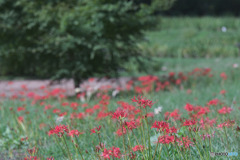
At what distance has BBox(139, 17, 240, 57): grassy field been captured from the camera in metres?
13.2

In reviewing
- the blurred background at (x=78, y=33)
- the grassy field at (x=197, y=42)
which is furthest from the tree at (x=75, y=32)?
the grassy field at (x=197, y=42)

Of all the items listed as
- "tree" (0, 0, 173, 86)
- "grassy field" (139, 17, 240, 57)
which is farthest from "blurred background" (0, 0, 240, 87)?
"grassy field" (139, 17, 240, 57)

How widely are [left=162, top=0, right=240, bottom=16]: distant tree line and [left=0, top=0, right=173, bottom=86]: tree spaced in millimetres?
24423

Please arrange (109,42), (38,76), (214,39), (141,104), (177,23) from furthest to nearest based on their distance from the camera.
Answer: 1. (177,23)
2. (214,39)
3. (38,76)
4. (109,42)
5. (141,104)

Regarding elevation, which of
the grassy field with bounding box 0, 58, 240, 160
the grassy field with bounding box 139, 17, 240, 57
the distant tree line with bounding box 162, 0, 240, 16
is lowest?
the distant tree line with bounding box 162, 0, 240, 16

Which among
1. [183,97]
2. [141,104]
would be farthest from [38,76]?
[141,104]

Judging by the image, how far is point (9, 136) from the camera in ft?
11.4

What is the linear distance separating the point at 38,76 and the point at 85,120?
295 inches

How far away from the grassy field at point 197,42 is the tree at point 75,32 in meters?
3.69

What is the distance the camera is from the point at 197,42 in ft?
48.9

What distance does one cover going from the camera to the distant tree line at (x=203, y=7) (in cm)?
3067

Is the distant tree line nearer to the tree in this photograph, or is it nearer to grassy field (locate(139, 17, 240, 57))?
grassy field (locate(139, 17, 240, 57))

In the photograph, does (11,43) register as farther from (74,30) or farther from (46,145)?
(46,145)

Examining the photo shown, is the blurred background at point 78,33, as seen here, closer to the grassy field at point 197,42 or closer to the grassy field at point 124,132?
the grassy field at point 124,132
